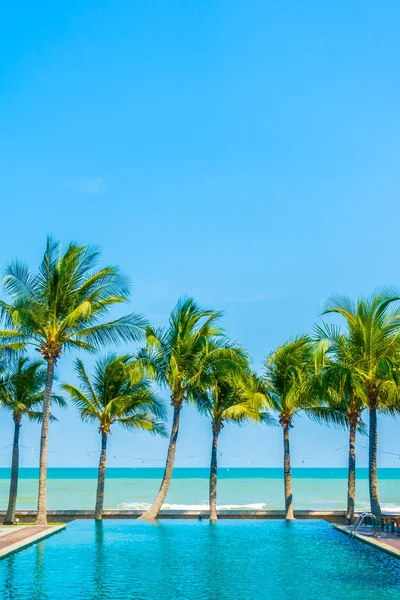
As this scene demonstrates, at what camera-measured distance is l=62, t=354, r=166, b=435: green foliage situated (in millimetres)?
Answer: 24281

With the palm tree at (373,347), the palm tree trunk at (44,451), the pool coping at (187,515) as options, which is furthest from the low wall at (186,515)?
the palm tree at (373,347)

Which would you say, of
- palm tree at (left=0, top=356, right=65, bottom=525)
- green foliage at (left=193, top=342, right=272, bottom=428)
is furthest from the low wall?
green foliage at (left=193, top=342, right=272, bottom=428)

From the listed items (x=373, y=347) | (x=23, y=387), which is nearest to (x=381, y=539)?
(x=373, y=347)

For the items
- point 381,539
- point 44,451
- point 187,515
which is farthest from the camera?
point 187,515

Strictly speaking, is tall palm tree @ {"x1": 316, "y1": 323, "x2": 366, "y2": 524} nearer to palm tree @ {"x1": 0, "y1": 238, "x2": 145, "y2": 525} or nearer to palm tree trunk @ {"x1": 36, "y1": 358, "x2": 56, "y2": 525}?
palm tree @ {"x1": 0, "y1": 238, "x2": 145, "y2": 525}

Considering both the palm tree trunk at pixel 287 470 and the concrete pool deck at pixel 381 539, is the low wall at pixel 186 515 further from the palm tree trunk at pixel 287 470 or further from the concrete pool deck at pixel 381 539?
the concrete pool deck at pixel 381 539

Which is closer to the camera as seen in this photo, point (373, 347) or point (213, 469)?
point (373, 347)

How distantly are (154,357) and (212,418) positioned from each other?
3.19 m

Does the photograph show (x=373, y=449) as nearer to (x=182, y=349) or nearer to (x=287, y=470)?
(x=287, y=470)

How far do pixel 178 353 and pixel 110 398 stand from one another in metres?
3.26

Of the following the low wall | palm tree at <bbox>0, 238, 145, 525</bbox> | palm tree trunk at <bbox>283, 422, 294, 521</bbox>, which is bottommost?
the low wall

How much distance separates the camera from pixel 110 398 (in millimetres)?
24625

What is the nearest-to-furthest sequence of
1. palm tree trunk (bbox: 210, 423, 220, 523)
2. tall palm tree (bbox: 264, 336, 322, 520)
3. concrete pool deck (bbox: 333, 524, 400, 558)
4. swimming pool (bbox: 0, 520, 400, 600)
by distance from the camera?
swimming pool (bbox: 0, 520, 400, 600), concrete pool deck (bbox: 333, 524, 400, 558), tall palm tree (bbox: 264, 336, 322, 520), palm tree trunk (bbox: 210, 423, 220, 523)

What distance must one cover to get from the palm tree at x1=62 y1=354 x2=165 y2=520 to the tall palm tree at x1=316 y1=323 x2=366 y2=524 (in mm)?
6733
